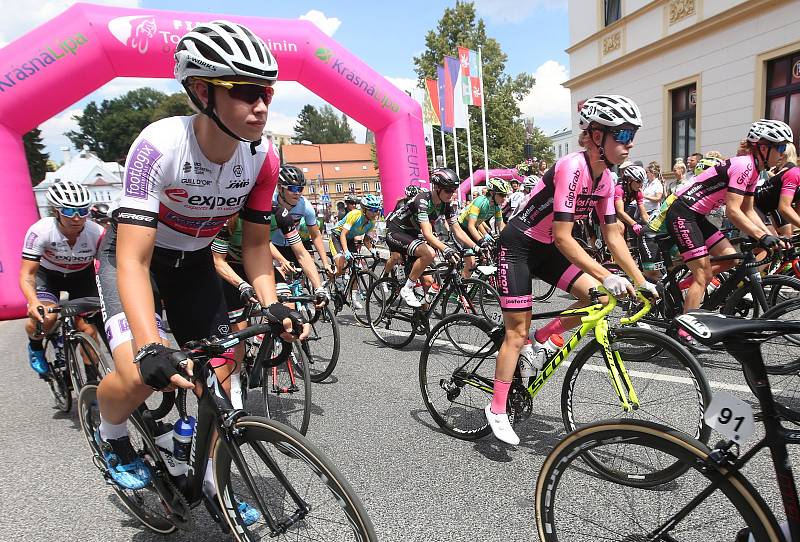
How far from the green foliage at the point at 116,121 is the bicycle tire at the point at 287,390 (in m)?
89.4

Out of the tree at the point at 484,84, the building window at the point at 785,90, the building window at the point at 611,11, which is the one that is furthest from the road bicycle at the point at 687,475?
the tree at the point at 484,84

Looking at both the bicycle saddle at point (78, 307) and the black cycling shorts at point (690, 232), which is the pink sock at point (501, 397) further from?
the bicycle saddle at point (78, 307)

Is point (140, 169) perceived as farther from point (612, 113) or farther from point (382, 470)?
point (612, 113)

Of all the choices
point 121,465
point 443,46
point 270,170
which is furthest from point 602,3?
point 443,46

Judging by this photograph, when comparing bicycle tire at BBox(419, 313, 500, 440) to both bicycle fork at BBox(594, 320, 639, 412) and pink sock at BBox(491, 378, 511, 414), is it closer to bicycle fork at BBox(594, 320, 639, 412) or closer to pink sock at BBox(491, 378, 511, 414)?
pink sock at BBox(491, 378, 511, 414)

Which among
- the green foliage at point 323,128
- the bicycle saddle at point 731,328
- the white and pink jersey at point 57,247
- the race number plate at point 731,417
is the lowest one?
the race number plate at point 731,417

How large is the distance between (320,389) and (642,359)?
292 cm

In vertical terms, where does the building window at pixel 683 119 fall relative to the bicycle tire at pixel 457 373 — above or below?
above

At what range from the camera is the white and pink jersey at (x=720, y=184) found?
14.4 ft

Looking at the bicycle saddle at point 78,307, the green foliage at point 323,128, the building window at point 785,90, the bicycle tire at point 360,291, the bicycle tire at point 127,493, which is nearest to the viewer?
the bicycle tire at point 127,493

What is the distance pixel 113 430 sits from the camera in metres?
2.24

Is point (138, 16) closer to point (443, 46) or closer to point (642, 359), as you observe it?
point (642, 359)

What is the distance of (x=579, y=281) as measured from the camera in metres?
3.28

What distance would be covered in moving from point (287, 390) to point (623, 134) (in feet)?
10.2
